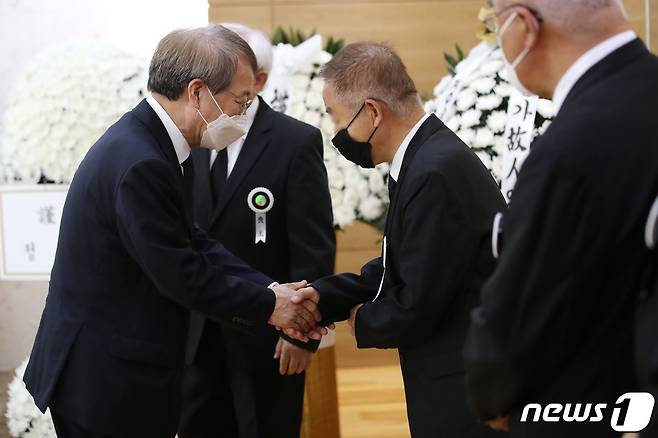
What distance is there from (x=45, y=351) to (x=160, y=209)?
429 millimetres

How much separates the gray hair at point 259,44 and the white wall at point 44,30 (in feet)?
0.84

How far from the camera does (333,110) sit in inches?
94.5

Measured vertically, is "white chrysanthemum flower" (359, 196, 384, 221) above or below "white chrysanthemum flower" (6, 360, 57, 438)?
above

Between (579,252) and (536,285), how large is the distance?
0.08 meters

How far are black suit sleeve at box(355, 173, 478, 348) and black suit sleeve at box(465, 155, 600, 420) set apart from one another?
497mm

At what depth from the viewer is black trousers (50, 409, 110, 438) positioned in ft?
7.33

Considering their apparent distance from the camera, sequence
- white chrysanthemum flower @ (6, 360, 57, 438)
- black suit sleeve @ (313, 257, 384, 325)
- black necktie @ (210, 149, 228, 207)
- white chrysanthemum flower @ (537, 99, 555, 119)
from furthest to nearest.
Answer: white chrysanthemum flower @ (6, 360, 57, 438)
black necktie @ (210, 149, 228, 207)
white chrysanthemum flower @ (537, 99, 555, 119)
black suit sleeve @ (313, 257, 384, 325)

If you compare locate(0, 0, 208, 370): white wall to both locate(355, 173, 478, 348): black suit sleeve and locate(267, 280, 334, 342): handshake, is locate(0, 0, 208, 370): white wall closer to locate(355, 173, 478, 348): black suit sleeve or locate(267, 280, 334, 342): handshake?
locate(267, 280, 334, 342): handshake

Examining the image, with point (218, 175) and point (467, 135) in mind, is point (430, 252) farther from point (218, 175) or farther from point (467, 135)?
point (218, 175)

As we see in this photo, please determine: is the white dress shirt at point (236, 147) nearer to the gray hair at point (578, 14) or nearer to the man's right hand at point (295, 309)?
the man's right hand at point (295, 309)

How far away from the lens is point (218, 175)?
9.74 ft

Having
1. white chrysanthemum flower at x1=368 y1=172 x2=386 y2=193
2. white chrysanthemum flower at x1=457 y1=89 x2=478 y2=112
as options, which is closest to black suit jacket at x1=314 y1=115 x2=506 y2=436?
white chrysanthemum flower at x1=457 y1=89 x2=478 y2=112

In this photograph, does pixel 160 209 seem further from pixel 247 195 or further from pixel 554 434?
pixel 554 434

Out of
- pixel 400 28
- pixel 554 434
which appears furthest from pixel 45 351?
pixel 400 28
